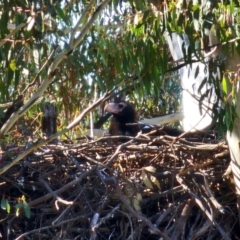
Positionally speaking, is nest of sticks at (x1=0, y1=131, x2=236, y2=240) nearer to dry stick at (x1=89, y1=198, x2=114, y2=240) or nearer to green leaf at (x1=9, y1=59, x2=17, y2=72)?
dry stick at (x1=89, y1=198, x2=114, y2=240)

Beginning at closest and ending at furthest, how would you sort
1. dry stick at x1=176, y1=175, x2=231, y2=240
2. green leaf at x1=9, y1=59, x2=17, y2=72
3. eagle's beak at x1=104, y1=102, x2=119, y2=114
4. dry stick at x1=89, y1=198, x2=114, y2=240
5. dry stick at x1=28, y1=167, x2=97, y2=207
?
1. green leaf at x1=9, y1=59, x2=17, y2=72
2. dry stick at x1=89, y1=198, x2=114, y2=240
3. dry stick at x1=176, y1=175, x2=231, y2=240
4. dry stick at x1=28, y1=167, x2=97, y2=207
5. eagle's beak at x1=104, y1=102, x2=119, y2=114

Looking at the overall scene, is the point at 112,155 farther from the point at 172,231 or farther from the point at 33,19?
the point at 33,19

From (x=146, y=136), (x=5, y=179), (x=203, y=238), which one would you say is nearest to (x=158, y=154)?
(x=146, y=136)

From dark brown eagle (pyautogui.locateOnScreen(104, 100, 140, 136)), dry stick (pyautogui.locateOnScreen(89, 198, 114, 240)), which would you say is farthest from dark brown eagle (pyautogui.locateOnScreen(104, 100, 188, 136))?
dry stick (pyautogui.locateOnScreen(89, 198, 114, 240))

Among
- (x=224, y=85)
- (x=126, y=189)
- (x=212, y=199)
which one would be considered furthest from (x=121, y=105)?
(x=224, y=85)

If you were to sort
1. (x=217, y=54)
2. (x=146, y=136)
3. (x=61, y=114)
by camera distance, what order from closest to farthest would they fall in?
(x=217, y=54) < (x=146, y=136) < (x=61, y=114)

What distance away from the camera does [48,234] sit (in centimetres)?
709

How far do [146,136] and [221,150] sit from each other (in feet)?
2.62

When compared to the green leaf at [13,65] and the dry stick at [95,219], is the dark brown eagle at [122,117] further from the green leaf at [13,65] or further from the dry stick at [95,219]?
the green leaf at [13,65]

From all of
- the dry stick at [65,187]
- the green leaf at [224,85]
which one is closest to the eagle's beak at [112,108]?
the dry stick at [65,187]

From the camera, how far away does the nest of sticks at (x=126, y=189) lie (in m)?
6.94

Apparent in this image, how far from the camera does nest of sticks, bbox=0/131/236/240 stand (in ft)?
22.8

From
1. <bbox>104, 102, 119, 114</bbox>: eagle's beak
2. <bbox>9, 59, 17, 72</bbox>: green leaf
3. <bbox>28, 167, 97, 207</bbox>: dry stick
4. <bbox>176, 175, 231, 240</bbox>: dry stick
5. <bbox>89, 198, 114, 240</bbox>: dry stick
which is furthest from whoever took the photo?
<bbox>104, 102, 119, 114</bbox>: eagle's beak

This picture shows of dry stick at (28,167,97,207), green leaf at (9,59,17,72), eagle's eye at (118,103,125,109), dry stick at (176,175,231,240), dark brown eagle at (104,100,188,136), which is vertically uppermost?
green leaf at (9,59,17,72)
